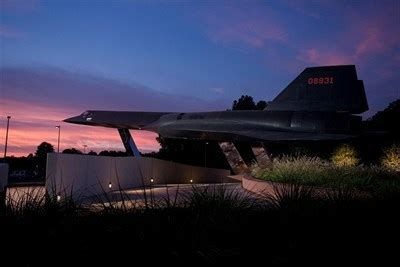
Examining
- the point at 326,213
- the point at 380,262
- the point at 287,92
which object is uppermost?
the point at 287,92

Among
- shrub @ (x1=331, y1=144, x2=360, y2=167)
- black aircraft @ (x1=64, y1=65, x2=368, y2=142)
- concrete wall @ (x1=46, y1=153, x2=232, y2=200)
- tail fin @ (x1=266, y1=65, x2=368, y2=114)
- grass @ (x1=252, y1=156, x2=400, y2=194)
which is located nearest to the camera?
grass @ (x1=252, y1=156, x2=400, y2=194)

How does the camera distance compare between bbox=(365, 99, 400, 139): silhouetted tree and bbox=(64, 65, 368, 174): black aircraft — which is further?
bbox=(365, 99, 400, 139): silhouetted tree

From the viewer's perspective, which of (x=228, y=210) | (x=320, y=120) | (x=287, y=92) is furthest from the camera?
(x=287, y=92)

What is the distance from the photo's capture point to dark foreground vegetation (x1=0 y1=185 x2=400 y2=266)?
3.82 metres

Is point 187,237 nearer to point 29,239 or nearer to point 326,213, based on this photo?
point 29,239

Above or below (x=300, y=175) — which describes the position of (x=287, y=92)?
above

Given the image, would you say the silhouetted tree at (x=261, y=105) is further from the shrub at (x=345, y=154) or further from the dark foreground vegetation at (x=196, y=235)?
the dark foreground vegetation at (x=196, y=235)

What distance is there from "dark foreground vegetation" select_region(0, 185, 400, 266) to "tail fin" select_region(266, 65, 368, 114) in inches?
589

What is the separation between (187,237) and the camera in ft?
13.3

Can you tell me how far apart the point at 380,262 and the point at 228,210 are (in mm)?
1697

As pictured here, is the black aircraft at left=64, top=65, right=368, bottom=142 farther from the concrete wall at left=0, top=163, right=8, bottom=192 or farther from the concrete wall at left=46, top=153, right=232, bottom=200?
the concrete wall at left=0, top=163, right=8, bottom=192

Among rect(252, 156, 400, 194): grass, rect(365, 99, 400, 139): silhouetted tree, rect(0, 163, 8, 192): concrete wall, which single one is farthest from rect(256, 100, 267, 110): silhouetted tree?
rect(0, 163, 8, 192): concrete wall

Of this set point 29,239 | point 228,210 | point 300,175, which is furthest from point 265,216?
point 300,175

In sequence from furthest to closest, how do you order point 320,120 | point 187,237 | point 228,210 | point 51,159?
1. point 320,120
2. point 51,159
3. point 228,210
4. point 187,237
